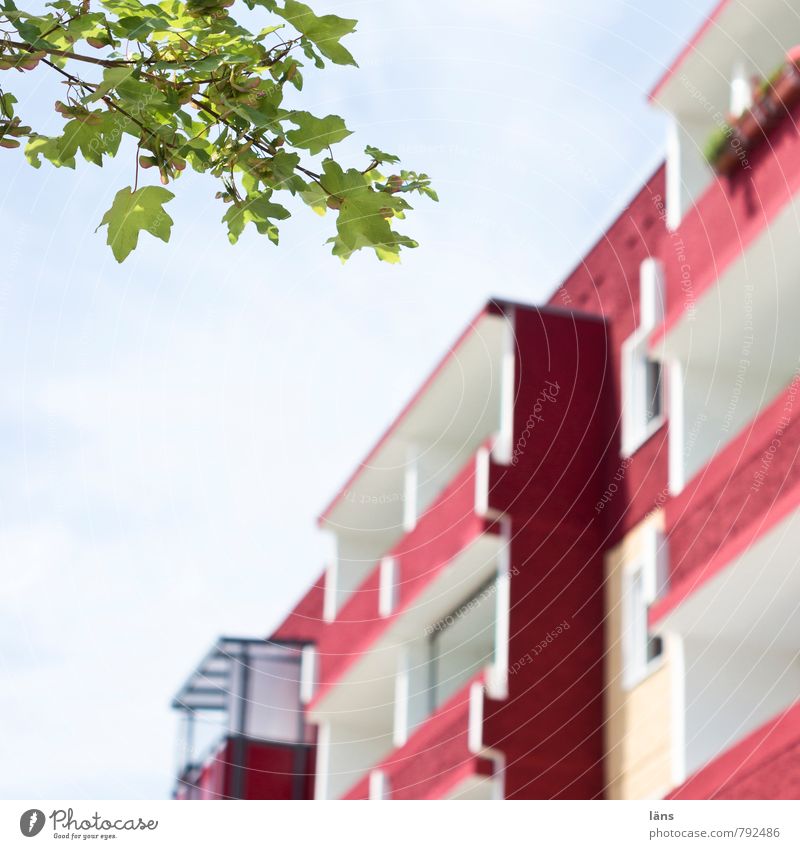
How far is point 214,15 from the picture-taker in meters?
5.25

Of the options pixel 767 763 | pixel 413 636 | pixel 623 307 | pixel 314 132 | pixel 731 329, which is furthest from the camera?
pixel 413 636

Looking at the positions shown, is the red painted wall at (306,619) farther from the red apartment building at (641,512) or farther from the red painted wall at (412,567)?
the red apartment building at (641,512)

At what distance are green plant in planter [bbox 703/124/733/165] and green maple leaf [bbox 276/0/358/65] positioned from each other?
11.3 meters

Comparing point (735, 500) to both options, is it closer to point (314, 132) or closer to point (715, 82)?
point (715, 82)

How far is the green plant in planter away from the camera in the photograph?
626 inches

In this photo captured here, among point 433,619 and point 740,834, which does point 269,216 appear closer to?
point 740,834

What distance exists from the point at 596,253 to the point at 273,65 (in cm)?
1437

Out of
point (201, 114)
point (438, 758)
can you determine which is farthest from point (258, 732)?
point (201, 114)

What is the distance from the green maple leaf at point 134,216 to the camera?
5.19m

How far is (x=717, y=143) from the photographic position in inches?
630

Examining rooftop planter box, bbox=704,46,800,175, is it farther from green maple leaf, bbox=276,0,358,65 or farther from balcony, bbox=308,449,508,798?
green maple leaf, bbox=276,0,358,65

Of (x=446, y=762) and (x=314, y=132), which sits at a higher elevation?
(x=446, y=762)

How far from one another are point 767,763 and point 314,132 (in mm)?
8192

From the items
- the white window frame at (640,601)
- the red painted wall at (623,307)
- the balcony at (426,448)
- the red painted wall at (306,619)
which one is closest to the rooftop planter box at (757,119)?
the red painted wall at (623,307)
